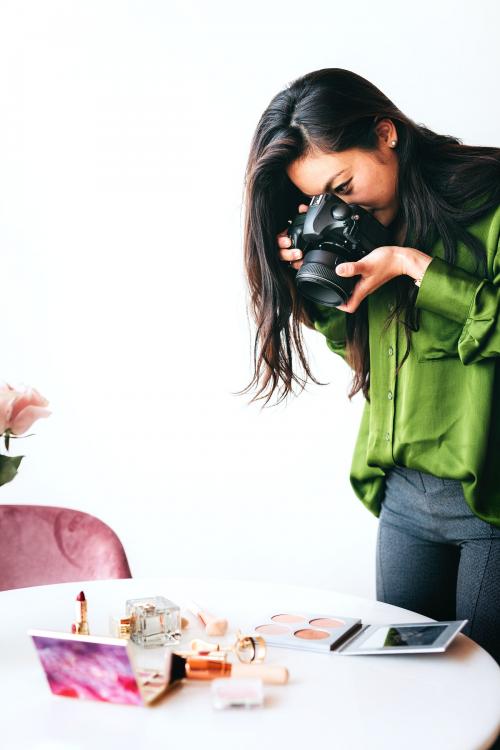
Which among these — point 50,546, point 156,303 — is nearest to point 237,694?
point 50,546

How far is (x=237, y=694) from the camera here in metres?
0.77

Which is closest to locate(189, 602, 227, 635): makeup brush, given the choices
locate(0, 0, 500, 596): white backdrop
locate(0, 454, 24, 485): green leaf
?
locate(0, 454, 24, 485): green leaf

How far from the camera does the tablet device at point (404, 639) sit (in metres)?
0.87

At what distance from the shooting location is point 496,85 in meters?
1.98

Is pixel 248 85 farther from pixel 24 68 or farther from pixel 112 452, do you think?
pixel 112 452

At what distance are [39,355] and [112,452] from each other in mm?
325

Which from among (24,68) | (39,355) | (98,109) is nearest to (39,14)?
(24,68)

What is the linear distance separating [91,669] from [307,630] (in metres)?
0.31

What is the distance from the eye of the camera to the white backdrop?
215cm

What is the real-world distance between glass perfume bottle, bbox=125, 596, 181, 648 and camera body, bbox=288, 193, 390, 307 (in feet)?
1.77

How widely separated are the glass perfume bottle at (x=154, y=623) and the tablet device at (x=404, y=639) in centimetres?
19

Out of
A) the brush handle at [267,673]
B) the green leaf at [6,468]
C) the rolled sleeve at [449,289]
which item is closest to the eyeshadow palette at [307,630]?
the brush handle at [267,673]

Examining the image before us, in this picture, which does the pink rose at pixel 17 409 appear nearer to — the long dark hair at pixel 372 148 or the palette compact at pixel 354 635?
the palette compact at pixel 354 635

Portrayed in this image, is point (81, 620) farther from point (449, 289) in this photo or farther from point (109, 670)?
point (449, 289)
